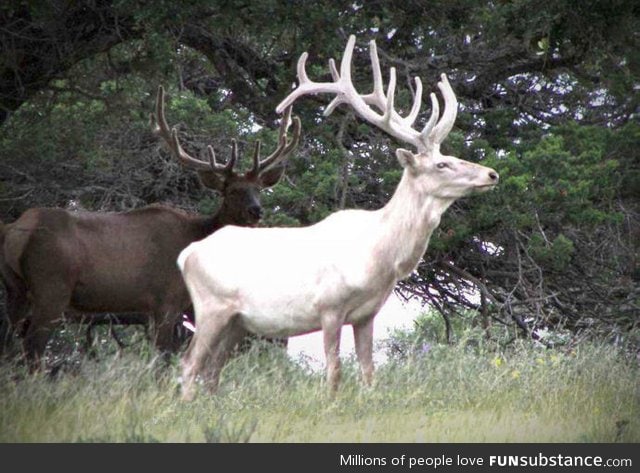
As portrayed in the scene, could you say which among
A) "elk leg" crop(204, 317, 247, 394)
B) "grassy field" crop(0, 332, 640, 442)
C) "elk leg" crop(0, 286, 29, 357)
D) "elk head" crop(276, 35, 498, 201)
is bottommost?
"grassy field" crop(0, 332, 640, 442)

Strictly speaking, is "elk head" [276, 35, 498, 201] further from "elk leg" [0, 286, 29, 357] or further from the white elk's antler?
"elk leg" [0, 286, 29, 357]

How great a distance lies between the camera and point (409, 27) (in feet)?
41.7

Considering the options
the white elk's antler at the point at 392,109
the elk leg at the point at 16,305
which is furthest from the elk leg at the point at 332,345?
the elk leg at the point at 16,305

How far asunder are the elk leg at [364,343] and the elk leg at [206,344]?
0.78 metres

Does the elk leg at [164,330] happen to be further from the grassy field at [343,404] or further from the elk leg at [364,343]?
the elk leg at [364,343]

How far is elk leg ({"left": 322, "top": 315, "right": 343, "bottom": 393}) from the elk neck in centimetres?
51

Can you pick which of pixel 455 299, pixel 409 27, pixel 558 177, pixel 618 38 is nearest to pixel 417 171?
pixel 618 38

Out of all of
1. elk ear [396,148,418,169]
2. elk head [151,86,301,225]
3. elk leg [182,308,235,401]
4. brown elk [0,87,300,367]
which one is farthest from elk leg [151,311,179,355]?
elk ear [396,148,418,169]

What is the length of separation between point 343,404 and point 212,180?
359cm

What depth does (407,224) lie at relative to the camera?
8.42 metres

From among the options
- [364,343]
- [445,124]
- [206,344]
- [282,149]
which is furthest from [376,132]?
[206,344]

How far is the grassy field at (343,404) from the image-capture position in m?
6.90

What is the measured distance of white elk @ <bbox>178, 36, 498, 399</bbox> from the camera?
27.0 feet
